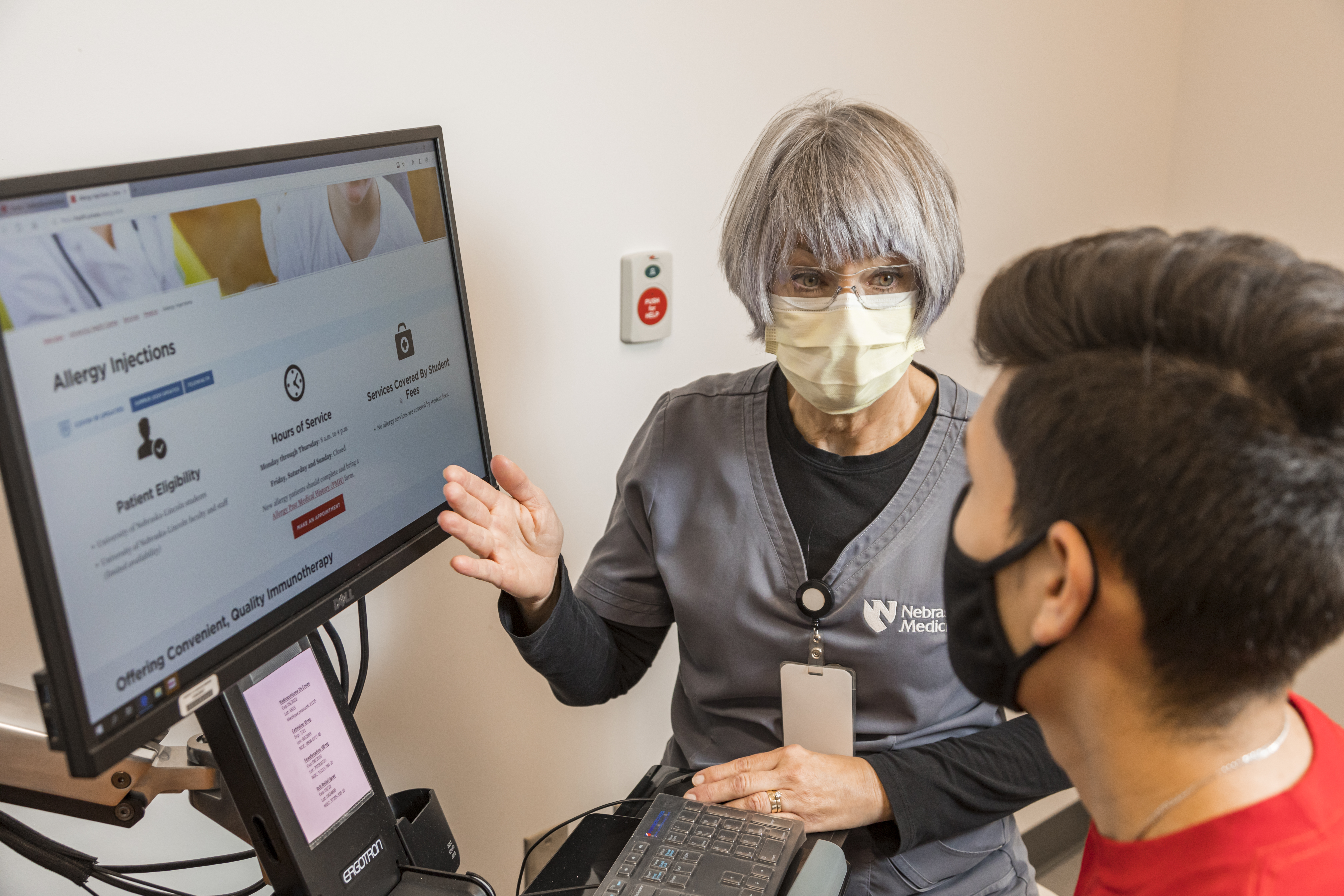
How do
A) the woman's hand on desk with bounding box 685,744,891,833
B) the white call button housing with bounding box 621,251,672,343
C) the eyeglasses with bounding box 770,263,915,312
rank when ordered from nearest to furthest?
the woman's hand on desk with bounding box 685,744,891,833 → the eyeglasses with bounding box 770,263,915,312 → the white call button housing with bounding box 621,251,672,343

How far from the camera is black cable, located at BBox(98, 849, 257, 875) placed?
0.92 meters

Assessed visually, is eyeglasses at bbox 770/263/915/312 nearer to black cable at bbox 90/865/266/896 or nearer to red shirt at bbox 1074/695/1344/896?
red shirt at bbox 1074/695/1344/896

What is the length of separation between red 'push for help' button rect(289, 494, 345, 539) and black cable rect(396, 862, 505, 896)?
1.08ft

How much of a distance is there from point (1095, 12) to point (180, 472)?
6.57ft

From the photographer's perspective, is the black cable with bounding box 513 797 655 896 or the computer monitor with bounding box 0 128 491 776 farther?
the black cable with bounding box 513 797 655 896

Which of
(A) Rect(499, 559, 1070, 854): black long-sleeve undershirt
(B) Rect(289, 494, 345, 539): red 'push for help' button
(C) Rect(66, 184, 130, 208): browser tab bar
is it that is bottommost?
(A) Rect(499, 559, 1070, 854): black long-sleeve undershirt

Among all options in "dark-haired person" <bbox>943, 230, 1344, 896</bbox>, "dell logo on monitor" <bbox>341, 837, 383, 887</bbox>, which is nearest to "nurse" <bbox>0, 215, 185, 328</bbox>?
"dell logo on monitor" <bbox>341, 837, 383, 887</bbox>

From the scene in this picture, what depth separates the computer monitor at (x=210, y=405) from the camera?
57 cm

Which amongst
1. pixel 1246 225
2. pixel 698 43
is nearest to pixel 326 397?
pixel 698 43

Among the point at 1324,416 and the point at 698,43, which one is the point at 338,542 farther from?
the point at 698,43

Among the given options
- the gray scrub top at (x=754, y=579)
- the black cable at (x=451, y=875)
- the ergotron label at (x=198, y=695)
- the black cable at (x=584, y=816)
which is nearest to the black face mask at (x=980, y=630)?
the gray scrub top at (x=754, y=579)

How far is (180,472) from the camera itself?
65 centimetres

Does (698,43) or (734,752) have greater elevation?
(698,43)

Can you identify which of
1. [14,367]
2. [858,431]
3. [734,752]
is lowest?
[734,752]
